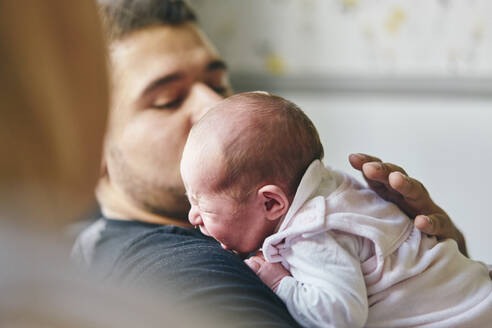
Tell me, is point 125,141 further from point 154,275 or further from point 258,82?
point 258,82

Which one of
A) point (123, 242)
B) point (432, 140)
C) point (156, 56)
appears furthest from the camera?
point (432, 140)

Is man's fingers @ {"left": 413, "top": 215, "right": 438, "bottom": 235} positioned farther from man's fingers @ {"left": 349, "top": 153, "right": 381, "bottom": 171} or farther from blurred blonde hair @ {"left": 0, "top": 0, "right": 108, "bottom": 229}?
blurred blonde hair @ {"left": 0, "top": 0, "right": 108, "bottom": 229}

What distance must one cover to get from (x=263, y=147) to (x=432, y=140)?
5.90ft

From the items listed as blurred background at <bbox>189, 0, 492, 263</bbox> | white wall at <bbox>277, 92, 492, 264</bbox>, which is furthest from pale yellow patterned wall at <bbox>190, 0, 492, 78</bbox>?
white wall at <bbox>277, 92, 492, 264</bbox>

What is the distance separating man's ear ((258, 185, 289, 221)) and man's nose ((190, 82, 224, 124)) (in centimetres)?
43

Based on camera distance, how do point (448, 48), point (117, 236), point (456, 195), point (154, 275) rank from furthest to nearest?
point (448, 48)
point (456, 195)
point (117, 236)
point (154, 275)

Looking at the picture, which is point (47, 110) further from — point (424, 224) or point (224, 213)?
point (424, 224)

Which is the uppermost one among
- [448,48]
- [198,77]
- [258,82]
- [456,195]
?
[198,77]

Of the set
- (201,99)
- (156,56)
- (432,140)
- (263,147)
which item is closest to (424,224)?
(263,147)

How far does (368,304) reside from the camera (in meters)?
0.82

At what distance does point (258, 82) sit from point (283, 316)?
96.0 inches

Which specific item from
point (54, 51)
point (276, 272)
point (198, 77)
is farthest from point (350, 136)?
point (54, 51)

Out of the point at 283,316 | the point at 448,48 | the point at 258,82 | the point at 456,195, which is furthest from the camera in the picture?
the point at 258,82

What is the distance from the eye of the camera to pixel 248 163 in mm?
842
